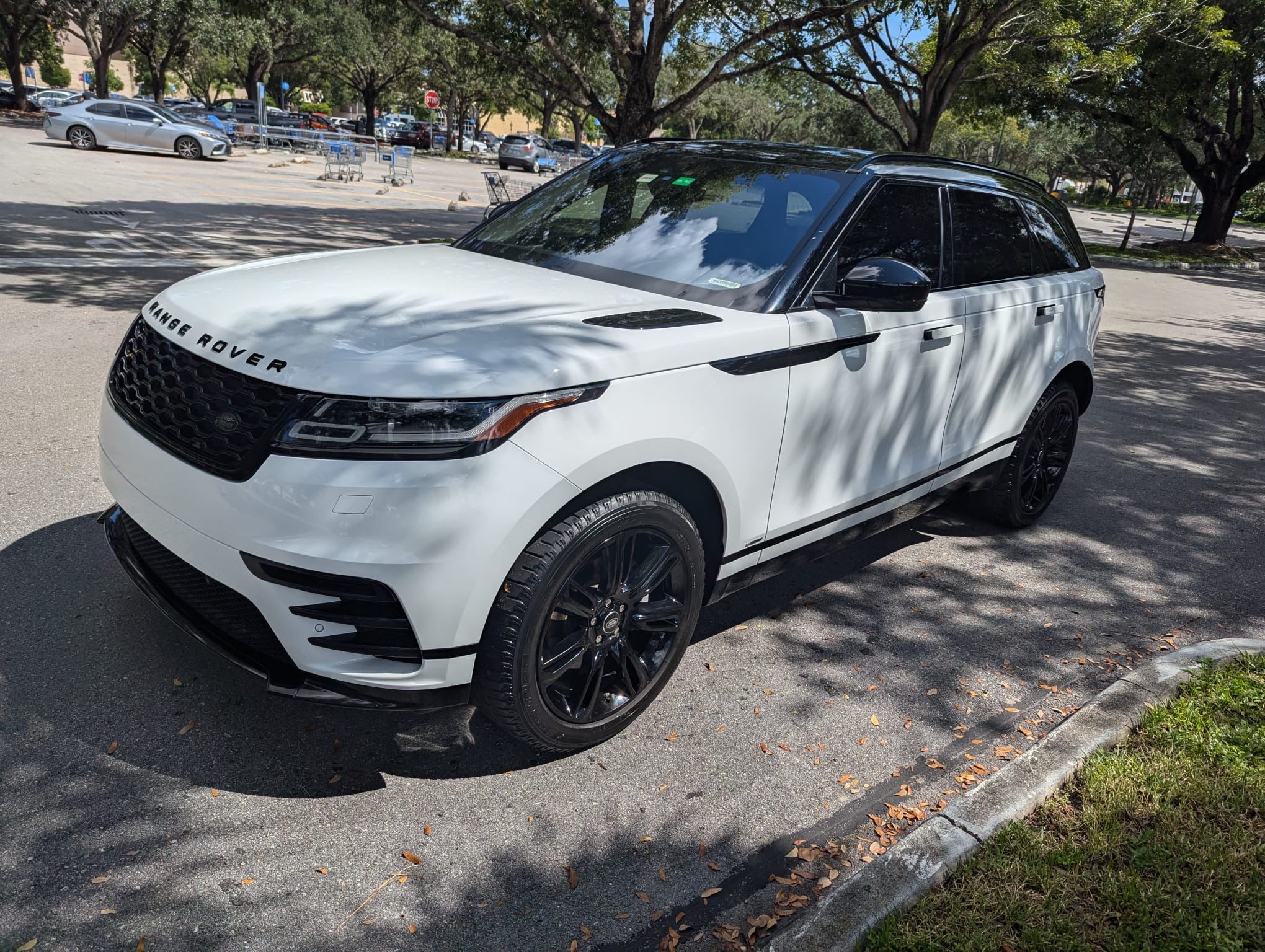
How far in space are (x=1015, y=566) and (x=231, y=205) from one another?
16035 mm

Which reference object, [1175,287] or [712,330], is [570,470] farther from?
[1175,287]

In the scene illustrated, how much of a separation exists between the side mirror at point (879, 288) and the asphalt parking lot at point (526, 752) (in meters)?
1.40

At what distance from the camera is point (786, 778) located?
3.07 meters

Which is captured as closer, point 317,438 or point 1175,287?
point 317,438

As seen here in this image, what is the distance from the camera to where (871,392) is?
3.56 meters

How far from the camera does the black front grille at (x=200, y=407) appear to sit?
249cm

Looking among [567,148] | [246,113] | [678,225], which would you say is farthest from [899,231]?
[567,148]

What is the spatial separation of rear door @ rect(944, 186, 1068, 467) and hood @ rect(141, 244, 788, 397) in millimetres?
1404

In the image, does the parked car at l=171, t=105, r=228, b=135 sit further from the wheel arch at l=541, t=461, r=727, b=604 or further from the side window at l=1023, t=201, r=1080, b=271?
the wheel arch at l=541, t=461, r=727, b=604

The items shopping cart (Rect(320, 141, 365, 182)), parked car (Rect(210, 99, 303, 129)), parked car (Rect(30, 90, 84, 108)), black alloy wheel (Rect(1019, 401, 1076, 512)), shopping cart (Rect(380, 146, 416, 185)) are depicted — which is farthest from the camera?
parked car (Rect(210, 99, 303, 129))

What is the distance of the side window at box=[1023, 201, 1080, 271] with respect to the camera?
489 centimetres

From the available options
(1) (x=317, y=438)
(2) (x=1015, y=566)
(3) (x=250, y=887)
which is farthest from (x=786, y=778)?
(2) (x=1015, y=566)

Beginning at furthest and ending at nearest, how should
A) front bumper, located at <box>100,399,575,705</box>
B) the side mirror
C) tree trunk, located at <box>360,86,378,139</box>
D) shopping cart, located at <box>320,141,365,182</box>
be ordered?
tree trunk, located at <box>360,86,378,139</box> < shopping cart, located at <box>320,141,365,182</box> < the side mirror < front bumper, located at <box>100,399,575,705</box>

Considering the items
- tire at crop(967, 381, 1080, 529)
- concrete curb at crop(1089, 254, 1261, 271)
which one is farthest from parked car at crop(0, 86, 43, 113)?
tire at crop(967, 381, 1080, 529)
